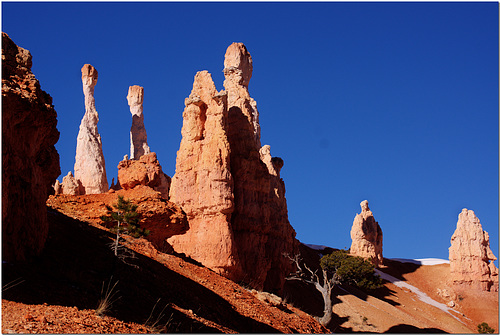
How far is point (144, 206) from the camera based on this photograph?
75.7 feet

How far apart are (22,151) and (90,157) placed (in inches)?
1502

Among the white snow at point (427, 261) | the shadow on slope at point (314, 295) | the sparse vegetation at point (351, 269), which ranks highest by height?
the white snow at point (427, 261)

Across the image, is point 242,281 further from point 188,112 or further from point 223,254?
point 188,112

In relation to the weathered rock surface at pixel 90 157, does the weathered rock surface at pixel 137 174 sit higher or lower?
lower

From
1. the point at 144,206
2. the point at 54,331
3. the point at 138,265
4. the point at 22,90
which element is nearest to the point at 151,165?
the point at 144,206

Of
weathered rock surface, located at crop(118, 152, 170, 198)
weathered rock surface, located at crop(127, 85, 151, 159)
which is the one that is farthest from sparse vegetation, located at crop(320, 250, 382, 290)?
weathered rock surface, located at crop(127, 85, 151, 159)

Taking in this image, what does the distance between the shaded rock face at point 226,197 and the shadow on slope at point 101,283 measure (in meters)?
12.5

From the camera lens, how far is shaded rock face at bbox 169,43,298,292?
31406 millimetres

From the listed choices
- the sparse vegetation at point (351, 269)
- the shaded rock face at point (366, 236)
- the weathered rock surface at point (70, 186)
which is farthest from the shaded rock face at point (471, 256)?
the weathered rock surface at point (70, 186)

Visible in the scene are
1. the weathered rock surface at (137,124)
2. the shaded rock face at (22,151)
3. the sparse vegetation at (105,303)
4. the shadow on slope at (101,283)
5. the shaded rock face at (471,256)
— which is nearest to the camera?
the sparse vegetation at (105,303)

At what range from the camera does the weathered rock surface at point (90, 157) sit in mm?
48844

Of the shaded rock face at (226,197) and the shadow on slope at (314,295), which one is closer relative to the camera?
the shaded rock face at (226,197)

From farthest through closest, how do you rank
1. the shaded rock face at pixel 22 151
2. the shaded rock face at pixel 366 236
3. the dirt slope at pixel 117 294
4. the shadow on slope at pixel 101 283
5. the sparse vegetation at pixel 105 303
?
the shaded rock face at pixel 366 236 → the shaded rock face at pixel 22 151 → the shadow on slope at pixel 101 283 → the sparse vegetation at pixel 105 303 → the dirt slope at pixel 117 294

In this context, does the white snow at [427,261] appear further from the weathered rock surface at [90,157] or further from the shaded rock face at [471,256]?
the weathered rock surface at [90,157]
